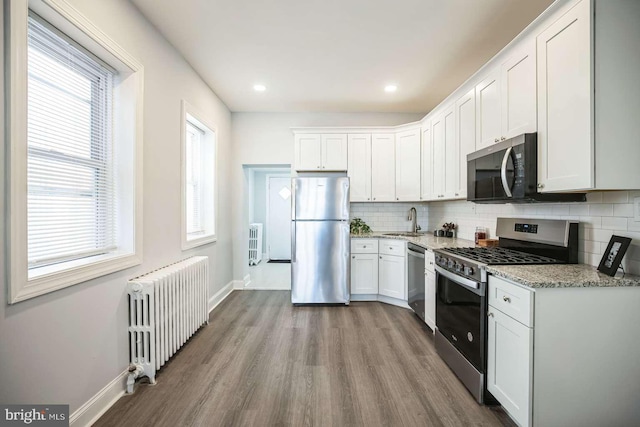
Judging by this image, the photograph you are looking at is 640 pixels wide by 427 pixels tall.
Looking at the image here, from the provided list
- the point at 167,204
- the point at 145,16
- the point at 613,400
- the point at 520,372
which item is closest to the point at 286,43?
the point at 145,16

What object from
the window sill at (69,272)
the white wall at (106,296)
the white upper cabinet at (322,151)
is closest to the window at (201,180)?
the white wall at (106,296)

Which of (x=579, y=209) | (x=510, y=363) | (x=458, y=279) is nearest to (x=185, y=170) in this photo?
(x=458, y=279)

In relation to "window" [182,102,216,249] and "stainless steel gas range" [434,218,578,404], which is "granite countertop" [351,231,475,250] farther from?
"window" [182,102,216,249]

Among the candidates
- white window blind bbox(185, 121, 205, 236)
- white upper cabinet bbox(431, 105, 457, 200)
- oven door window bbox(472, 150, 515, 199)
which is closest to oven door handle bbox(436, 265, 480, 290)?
oven door window bbox(472, 150, 515, 199)

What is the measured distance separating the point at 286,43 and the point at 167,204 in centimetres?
181

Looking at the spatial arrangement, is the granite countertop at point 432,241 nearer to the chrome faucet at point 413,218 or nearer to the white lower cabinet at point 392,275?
the white lower cabinet at point 392,275

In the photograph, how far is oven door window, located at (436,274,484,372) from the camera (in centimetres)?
196

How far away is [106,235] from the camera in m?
2.07

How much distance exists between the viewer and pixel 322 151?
4215mm

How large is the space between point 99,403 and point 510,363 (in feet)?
8.16

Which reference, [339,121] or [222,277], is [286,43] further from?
[222,277]

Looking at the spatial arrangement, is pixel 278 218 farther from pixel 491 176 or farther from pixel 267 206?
pixel 491 176

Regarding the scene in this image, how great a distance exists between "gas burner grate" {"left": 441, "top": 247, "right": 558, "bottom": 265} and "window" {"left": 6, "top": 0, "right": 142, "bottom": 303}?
2.50 metres

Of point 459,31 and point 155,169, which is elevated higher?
point 459,31
